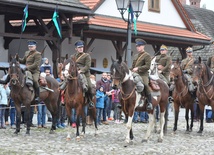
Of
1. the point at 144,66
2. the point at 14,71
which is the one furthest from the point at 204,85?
the point at 14,71

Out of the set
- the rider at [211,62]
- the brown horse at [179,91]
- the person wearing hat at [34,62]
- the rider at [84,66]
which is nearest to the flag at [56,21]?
the person wearing hat at [34,62]

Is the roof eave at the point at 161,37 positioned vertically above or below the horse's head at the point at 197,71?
above

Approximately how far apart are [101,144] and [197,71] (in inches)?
189

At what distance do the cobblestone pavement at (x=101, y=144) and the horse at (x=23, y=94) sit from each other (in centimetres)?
58

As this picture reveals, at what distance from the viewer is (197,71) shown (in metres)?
19.4

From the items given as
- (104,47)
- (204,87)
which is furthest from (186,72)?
(104,47)

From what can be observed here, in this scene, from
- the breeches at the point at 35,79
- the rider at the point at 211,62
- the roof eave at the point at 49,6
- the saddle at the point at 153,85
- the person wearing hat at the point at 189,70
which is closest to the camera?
the saddle at the point at 153,85

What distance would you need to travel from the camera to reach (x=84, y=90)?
17.8 m

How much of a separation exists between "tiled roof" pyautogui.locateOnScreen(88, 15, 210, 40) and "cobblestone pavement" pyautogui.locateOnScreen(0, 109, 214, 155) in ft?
37.3

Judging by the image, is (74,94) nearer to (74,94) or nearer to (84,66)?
(74,94)

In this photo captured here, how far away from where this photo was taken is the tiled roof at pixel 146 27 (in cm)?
3118

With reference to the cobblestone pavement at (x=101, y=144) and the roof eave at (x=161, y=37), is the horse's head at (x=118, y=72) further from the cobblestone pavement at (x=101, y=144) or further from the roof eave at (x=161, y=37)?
the roof eave at (x=161, y=37)

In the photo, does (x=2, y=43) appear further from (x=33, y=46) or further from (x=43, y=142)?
(x=43, y=142)

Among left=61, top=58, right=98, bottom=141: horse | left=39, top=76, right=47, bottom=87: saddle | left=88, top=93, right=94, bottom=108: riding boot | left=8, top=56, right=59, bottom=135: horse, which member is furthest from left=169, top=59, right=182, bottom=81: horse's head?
left=39, top=76, right=47, bottom=87: saddle
